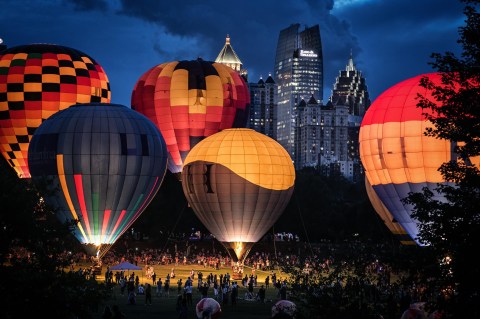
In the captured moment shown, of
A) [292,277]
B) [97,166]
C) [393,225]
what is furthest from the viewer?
[393,225]

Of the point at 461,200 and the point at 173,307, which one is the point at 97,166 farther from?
the point at 461,200

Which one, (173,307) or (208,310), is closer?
(208,310)

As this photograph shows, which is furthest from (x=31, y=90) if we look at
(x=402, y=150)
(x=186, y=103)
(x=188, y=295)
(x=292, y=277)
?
(x=292, y=277)

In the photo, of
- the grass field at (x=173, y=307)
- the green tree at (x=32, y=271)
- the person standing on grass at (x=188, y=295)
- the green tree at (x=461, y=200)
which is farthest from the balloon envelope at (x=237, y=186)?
the green tree at (x=461, y=200)

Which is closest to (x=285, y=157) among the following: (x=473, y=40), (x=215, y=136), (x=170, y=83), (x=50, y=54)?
(x=215, y=136)

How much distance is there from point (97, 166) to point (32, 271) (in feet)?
84.1

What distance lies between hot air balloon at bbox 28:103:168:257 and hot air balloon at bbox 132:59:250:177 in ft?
42.5

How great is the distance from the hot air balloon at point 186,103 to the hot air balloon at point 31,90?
606 centimetres

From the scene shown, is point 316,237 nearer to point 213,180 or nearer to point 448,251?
point 213,180

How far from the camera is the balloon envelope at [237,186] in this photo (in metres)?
49.7

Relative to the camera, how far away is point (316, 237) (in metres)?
77.0

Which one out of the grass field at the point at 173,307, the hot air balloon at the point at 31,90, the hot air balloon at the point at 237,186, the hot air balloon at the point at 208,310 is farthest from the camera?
the hot air balloon at the point at 31,90

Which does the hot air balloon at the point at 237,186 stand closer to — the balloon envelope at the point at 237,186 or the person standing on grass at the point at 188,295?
the balloon envelope at the point at 237,186

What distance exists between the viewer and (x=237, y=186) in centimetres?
4981
